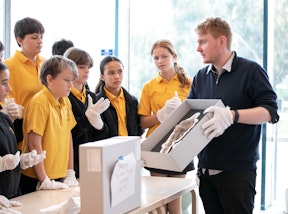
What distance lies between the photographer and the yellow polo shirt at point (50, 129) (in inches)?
97.8

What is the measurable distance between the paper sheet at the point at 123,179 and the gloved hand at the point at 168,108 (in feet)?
3.14

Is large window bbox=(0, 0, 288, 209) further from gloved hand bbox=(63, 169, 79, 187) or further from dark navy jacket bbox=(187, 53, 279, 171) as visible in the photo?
dark navy jacket bbox=(187, 53, 279, 171)

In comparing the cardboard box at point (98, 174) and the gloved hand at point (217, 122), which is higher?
the gloved hand at point (217, 122)

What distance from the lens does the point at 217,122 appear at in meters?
2.12

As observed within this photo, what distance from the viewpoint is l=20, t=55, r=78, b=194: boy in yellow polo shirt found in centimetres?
247

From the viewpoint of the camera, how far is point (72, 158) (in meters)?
2.71

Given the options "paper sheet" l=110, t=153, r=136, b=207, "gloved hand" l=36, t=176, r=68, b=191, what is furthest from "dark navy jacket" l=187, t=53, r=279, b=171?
"gloved hand" l=36, t=176, r=68, b=191

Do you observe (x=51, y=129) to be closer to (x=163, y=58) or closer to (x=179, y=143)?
(x=179, y=143)

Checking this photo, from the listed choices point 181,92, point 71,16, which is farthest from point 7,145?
point 71,16

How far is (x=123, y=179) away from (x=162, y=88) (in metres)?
1.38

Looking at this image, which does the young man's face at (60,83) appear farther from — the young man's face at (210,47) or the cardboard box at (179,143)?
the young man's face at (210,47)

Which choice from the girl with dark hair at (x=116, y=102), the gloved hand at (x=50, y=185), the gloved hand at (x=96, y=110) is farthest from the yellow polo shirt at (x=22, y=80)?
the gloved hand at (x=50, y=185)

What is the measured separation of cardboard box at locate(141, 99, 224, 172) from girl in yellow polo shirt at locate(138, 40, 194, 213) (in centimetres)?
71

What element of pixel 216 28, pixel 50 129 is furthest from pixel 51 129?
pixel 216 28
